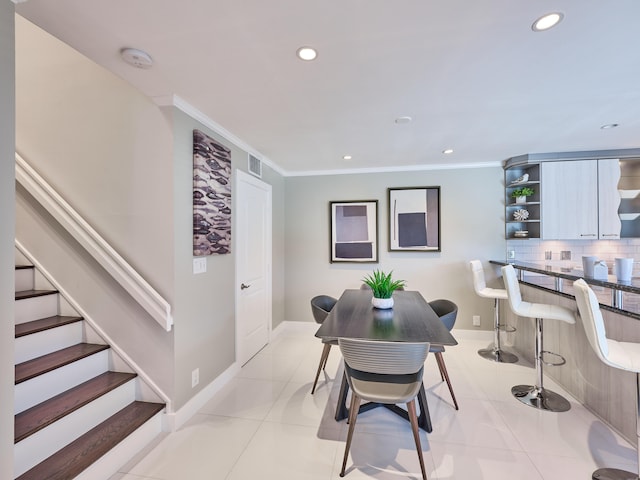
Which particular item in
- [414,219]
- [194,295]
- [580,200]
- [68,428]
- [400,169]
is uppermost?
[400,169]

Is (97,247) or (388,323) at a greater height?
(97,247)

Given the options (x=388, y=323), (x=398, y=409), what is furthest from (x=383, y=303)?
(x=398, y=409)

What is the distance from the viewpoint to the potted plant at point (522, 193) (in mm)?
3777

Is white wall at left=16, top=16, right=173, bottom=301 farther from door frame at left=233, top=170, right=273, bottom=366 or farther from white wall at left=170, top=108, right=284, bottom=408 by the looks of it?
door frame at left=233, top=170, right=273, bottom=366

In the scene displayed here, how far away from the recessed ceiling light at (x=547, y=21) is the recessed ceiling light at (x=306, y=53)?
1.10 meters

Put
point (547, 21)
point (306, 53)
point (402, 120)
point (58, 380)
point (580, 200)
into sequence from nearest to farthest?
point (547, 21), point (306, 53), point (58, 380), point (402, 120), point (580, 200)

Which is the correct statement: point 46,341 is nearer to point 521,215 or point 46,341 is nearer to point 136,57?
point 136,57

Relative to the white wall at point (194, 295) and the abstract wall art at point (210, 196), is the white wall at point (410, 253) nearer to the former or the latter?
the white wall at point (194, 295)

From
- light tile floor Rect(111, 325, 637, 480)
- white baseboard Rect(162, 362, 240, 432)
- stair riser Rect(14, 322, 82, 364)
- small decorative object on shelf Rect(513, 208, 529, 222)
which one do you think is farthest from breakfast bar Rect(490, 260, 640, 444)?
stair riser Rect(14, 322, 82, 364)

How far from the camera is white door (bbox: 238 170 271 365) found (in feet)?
10.3

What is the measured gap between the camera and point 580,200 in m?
3.61

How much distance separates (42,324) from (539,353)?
3982mm

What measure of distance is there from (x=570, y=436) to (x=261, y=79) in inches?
129

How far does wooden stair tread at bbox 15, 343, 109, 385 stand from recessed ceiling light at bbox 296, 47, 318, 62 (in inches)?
97.4
